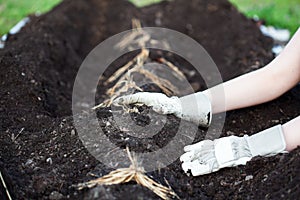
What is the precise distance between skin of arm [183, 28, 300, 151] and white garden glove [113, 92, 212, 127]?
0.08 m

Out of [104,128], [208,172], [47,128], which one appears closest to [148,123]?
[104,128]

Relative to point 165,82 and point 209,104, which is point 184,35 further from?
point 209,104

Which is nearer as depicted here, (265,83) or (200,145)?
(200,145)

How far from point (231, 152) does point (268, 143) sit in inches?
7.4

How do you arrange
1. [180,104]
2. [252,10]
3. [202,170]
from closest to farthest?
[202,170], [180,104], [252,10]

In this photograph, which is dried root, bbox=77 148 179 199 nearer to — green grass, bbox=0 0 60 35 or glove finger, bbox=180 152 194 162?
glove finger, bbox=180 152 194 162

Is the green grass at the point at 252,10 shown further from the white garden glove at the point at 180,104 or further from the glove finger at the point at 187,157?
the glove finger at the point at 187,157

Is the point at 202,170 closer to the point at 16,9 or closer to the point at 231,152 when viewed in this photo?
the point at 231,152

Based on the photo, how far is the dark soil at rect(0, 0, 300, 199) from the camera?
211 centimetres

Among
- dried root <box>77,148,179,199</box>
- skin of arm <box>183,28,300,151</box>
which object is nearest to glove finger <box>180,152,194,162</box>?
dried root <box>77,148,179,199</box>

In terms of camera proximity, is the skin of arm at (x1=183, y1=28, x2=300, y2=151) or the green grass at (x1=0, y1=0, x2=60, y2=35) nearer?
the skin of arm at (x1=183, y1=28, x2=300, y2=151)

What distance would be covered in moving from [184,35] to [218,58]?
50 centimetres

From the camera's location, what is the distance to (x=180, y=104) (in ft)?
8.30

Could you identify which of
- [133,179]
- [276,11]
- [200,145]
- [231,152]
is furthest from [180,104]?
[276,11]
